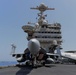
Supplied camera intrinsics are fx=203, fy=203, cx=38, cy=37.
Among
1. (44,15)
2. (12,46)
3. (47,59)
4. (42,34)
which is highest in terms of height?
(44,15)

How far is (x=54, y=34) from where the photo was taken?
58094 mm

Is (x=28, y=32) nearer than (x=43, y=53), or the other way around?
(x=43, y=53)

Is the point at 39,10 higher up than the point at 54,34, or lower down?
higher up

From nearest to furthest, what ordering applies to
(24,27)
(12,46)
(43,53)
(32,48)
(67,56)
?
1. (32,48)
2. (43,53)
3. (12,46)
4. (67,56)
5. (24,27)

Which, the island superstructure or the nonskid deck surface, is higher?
the island superstructure

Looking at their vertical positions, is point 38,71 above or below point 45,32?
below

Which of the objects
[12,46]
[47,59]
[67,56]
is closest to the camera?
[47,59]

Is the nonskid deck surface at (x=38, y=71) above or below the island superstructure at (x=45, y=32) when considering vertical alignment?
below

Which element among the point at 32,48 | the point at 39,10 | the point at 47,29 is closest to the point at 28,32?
the point at 47,29

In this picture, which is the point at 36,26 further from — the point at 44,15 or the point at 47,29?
the point at 44,15

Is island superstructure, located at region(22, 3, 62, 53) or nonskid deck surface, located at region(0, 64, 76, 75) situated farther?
island superstructure, located at region(22, 3, 62, 53)

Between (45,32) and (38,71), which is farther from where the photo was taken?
(45,32)

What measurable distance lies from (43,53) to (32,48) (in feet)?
23.1

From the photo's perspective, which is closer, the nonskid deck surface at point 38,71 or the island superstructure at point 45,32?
the nonskid deck surface at point 38,71
